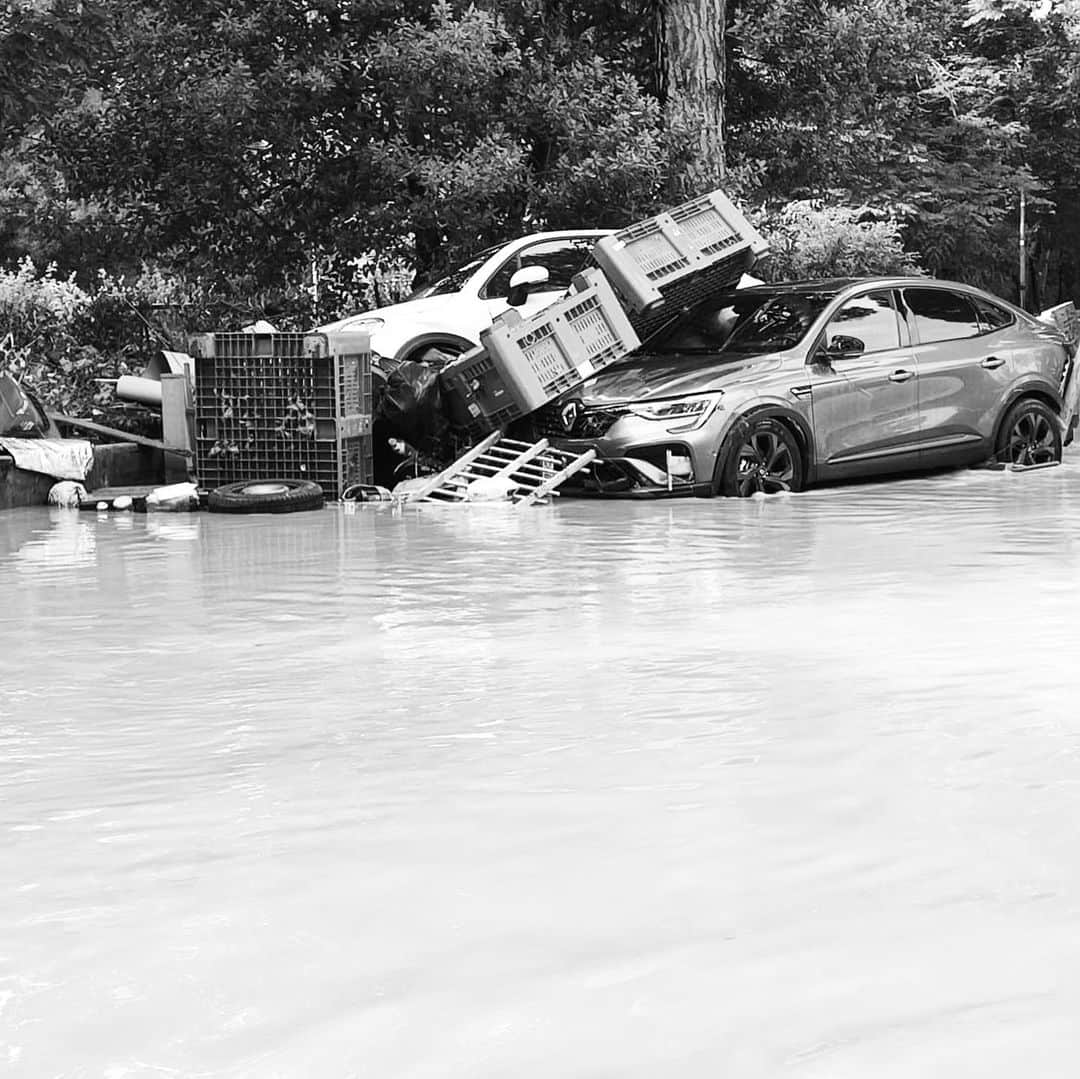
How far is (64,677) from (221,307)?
49.4ft

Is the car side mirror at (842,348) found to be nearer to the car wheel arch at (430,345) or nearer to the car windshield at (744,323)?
the car windshield at (744,323)

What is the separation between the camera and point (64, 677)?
6.86 meters

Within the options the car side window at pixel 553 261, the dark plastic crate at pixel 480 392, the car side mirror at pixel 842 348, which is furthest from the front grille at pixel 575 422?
the car side window at pixel 553 261

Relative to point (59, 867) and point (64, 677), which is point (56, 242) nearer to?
point (64, 677)

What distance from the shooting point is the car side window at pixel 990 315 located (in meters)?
14.6

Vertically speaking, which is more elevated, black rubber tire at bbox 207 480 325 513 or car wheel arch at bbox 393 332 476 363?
car wheel arch at bbox 393 332 476 363

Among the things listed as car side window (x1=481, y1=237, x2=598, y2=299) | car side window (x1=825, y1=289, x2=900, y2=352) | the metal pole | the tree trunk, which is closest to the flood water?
car side window (x1=825, y1=289, x2=900, y2=352)

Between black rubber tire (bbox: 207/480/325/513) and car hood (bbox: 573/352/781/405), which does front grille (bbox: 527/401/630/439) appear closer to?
car hood (bbox: 573/352/781/405)

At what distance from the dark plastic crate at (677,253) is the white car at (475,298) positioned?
84 cm

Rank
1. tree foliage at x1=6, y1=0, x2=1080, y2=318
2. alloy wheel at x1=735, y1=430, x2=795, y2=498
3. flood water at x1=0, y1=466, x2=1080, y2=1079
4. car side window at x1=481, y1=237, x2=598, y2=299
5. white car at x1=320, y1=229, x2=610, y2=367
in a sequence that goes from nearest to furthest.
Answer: flood water at x1=0, y1=466, x2=1080, y2=1079, alloy wheel at x1=735, y1=430, x2=795, y2=498, white car at x1=320, y1=229, x2=610, y2=367, car side window at x1=481, y1=237, x2=598, y2=299, tree foliage at x1=6, y1=0, x2=1080, y2=318

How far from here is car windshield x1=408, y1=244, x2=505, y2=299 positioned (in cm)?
1523

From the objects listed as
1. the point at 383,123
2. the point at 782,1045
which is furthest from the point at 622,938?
the point at 383,123

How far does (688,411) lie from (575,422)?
836 millimetres

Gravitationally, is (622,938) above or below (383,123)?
below
